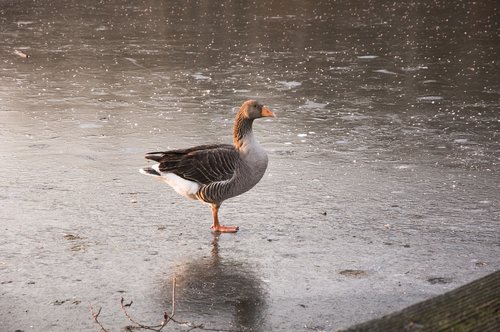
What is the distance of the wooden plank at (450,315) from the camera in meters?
2.19

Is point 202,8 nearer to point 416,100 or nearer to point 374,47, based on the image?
point 374,47

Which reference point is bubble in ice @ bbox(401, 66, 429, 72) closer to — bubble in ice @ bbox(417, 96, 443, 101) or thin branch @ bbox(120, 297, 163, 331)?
bubble in ice @ bbox(417, 96, 443, 101)

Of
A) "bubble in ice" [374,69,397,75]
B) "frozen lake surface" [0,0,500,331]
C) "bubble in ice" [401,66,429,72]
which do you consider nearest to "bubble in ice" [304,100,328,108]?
"frozen lake surface" [0,0,500,331]

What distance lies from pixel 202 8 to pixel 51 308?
14.5m

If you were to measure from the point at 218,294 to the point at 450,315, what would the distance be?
339 centimetres

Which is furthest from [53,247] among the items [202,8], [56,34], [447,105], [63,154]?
[202,8]

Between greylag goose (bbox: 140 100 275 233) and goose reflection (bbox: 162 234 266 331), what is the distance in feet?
1.77

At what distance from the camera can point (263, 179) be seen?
8.10m

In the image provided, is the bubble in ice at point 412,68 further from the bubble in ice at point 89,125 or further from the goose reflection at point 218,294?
the goose reflection at point 218,294

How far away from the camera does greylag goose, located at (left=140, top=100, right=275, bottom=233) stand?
21.7 feet

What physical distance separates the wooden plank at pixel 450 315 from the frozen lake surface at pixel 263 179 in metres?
2.73

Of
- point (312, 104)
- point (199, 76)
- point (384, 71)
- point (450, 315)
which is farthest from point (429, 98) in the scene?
→ point (450, 315)

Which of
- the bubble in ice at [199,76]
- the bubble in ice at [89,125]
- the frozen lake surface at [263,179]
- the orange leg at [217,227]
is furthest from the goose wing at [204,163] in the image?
the bubble in ice at [199,76]

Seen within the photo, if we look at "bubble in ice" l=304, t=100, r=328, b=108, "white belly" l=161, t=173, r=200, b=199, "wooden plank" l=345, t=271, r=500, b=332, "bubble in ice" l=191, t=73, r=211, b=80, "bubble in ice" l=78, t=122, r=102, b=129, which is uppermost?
"wooden plank" l=345, t=271, r=500, b=332
